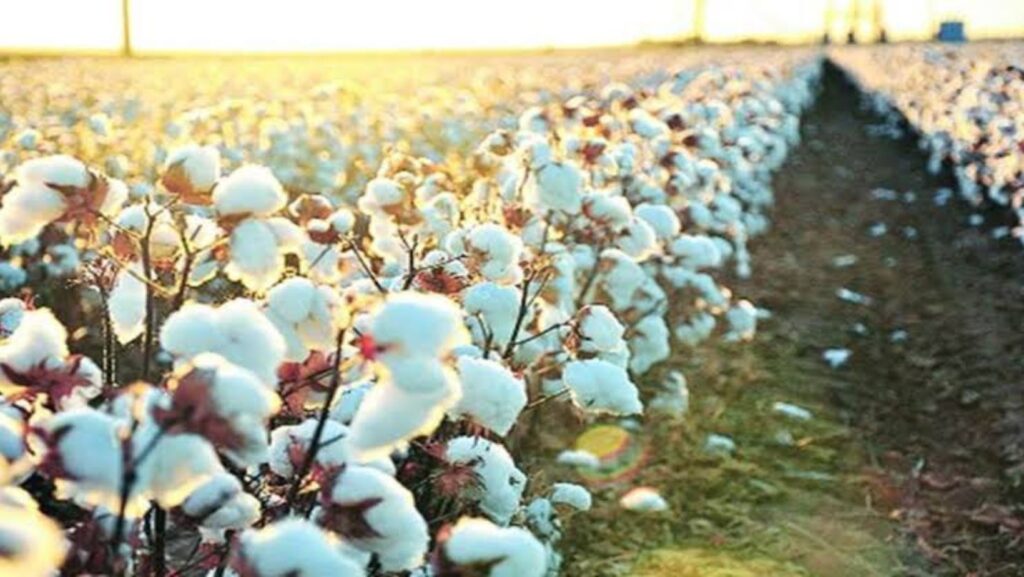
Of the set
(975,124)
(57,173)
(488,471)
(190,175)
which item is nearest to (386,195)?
(488,471)

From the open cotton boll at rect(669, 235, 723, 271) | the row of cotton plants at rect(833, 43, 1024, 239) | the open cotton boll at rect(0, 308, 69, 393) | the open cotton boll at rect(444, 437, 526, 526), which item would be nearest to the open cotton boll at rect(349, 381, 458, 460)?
the open cotton boll at rect(0, 308, 69, 393)

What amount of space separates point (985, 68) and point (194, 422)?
1595 centimetres

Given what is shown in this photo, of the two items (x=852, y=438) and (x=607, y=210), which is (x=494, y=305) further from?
(x=852, y=438)

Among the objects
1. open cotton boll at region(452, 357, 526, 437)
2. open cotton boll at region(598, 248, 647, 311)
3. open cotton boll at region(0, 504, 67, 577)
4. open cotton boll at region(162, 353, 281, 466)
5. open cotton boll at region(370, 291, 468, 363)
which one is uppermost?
open cotton boll at region(370, 291, 468, 363)

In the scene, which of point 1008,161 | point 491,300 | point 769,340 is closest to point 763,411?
point 769,340

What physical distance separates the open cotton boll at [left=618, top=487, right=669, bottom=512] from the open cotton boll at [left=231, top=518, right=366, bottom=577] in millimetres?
3244

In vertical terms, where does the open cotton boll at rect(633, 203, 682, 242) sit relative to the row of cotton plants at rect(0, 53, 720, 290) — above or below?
above

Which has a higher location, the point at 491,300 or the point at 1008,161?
the point at 491,300

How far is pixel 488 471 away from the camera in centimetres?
244

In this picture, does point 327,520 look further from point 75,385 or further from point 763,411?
point 763,411

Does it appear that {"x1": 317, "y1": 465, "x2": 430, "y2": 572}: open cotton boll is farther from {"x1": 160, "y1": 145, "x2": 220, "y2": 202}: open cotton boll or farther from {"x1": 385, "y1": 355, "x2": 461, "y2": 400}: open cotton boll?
{"x1": 160, "y1": 145, "x2": 220, "y2": 202}: open cotton boll

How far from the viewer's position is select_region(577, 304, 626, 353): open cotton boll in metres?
2.78

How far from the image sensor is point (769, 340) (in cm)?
737

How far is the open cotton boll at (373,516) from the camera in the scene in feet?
5.62
